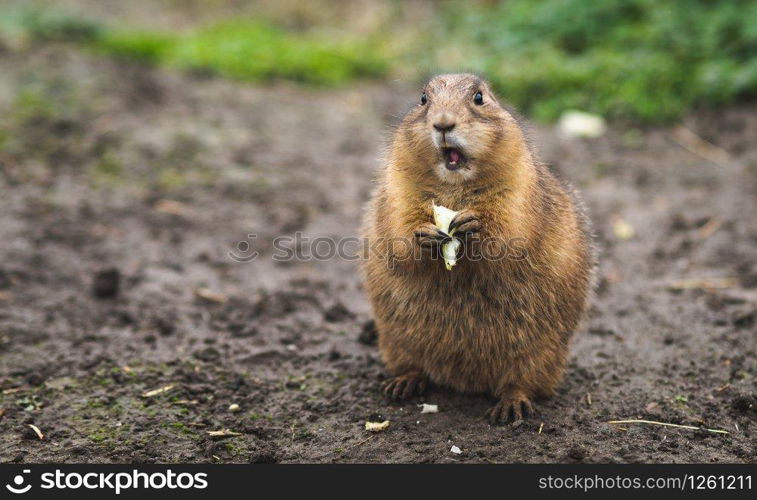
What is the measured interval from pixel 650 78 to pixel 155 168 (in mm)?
5228

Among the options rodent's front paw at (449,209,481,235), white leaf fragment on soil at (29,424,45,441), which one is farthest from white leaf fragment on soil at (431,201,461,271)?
white leaf fragment on soil at (29,424,45,441)

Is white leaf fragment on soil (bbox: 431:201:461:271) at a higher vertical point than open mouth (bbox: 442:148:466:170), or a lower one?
lower

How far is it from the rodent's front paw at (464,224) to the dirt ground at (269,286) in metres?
0.97

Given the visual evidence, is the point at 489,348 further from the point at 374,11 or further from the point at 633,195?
the point at 374,11

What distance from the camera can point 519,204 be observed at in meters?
3.74

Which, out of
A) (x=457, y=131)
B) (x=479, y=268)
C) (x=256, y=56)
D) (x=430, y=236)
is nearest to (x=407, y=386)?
(x=479, y=268)

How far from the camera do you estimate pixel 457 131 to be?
11.6ft

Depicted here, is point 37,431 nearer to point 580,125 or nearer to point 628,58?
point 580,125

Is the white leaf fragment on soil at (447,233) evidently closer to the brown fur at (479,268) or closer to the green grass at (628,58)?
the brown fur at (479,268)

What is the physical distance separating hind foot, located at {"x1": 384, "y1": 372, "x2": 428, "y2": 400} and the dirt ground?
0.25 feet

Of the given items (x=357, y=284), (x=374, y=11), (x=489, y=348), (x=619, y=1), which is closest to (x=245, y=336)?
(x=357, y=284)

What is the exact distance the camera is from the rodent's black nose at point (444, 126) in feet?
11.5

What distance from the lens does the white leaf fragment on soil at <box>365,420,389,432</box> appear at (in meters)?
3.86

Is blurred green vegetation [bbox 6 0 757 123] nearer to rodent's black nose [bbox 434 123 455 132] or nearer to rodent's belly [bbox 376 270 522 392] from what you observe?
rodent's belly [bbox 376 270 522 392]
